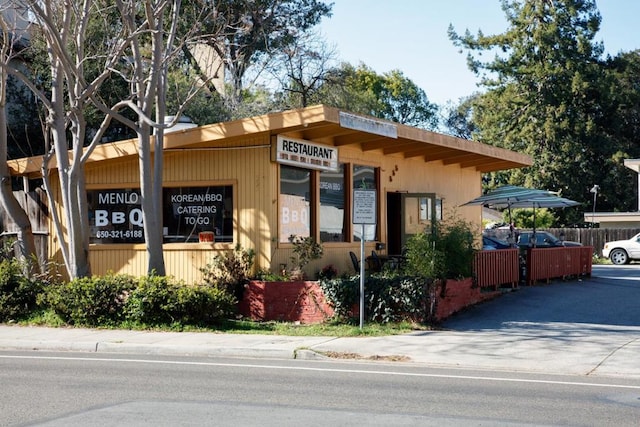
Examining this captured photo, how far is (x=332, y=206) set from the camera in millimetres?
19844

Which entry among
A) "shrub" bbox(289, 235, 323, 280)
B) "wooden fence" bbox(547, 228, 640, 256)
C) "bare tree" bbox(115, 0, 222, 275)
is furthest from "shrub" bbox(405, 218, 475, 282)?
"wooden fence" bbox(547, 228, 640, 256)

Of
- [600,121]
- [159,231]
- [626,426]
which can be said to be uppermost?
[600,121]

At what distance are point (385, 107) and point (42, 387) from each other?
2295 inches

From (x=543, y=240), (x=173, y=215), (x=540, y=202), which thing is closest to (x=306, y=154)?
(x=173, y=215)

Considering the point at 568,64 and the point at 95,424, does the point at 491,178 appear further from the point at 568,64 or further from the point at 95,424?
the point at 95,424

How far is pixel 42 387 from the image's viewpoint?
398 inches

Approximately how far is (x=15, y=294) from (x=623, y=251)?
28.9 m

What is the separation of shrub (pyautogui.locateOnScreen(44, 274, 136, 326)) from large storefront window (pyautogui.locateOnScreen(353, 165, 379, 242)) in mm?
5975

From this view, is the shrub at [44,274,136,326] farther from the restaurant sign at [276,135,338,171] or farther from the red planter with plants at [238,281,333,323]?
the restaurant sign at [276,135,338,171]

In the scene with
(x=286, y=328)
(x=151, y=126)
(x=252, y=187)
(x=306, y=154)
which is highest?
(x=151, y=126)

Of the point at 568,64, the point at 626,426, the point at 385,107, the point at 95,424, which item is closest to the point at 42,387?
the point at 95,424

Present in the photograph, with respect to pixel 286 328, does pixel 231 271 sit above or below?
above

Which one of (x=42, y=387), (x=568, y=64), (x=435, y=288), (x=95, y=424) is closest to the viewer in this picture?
(x=95, y=424)

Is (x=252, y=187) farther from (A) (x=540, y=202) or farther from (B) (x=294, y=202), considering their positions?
(A) (x=540, y=202)
